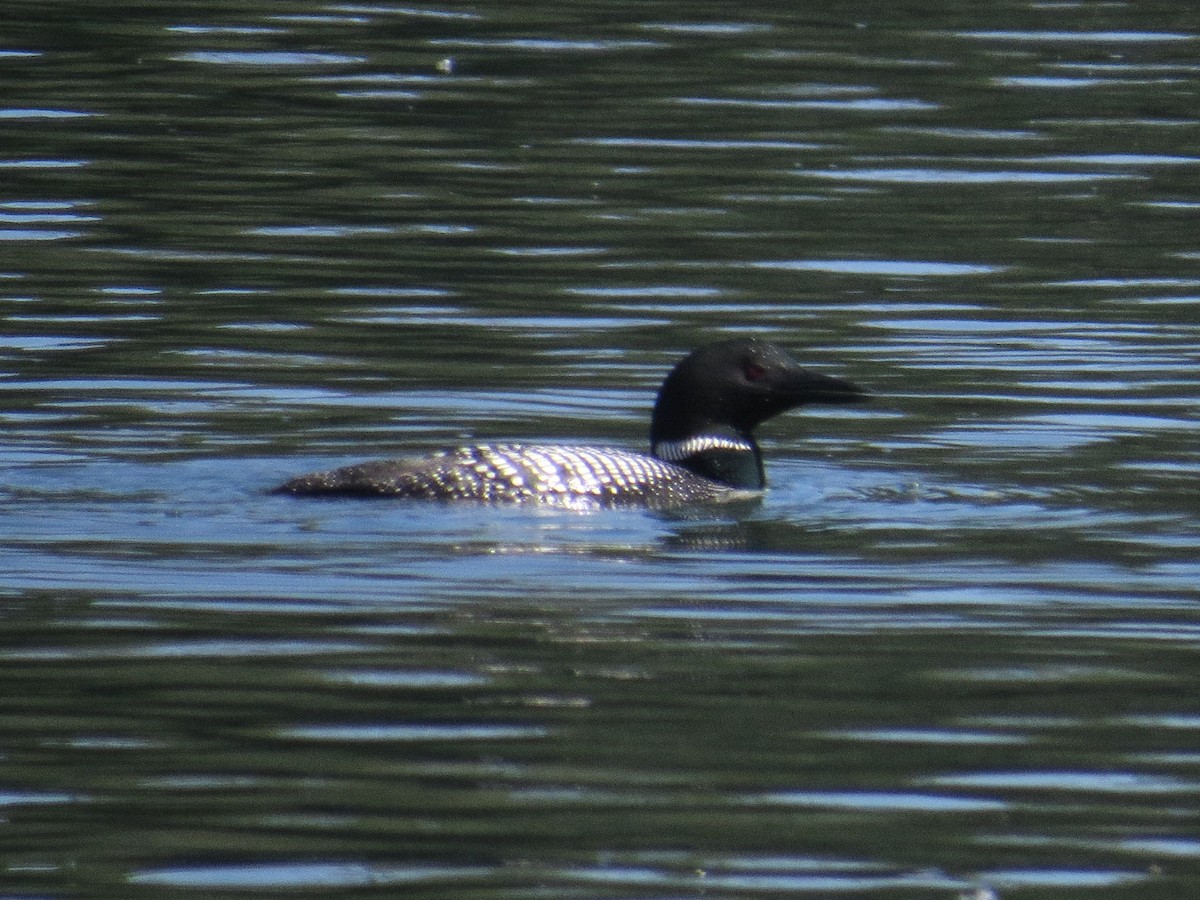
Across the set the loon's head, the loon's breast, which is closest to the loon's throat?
the loon's head

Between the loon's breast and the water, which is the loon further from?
the water

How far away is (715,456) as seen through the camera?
1035cm

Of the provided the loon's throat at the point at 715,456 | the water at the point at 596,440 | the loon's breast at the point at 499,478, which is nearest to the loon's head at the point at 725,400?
the loon's throat at the point at 715,456

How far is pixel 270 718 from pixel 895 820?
4.73 feet

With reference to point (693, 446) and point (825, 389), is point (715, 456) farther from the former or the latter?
point (825, 389)

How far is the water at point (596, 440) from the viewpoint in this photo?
5570 millimetres

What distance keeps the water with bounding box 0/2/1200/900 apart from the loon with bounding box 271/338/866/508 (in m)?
0.24

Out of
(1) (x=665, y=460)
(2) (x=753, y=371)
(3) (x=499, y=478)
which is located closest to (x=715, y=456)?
(1) (x=665, y=460)

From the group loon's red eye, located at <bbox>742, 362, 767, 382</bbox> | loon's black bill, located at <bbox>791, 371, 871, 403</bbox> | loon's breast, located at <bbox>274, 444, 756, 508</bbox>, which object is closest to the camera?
loon's breast, located at <bbox>274, 444, 756, 508</bbox>

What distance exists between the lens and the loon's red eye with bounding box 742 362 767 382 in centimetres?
1034

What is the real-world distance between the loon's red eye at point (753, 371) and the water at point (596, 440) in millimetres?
381

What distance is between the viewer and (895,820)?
5.54 m

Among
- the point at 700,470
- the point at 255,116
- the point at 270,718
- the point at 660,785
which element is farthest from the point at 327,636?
the point at 255,116

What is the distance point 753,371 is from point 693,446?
1.10ft
